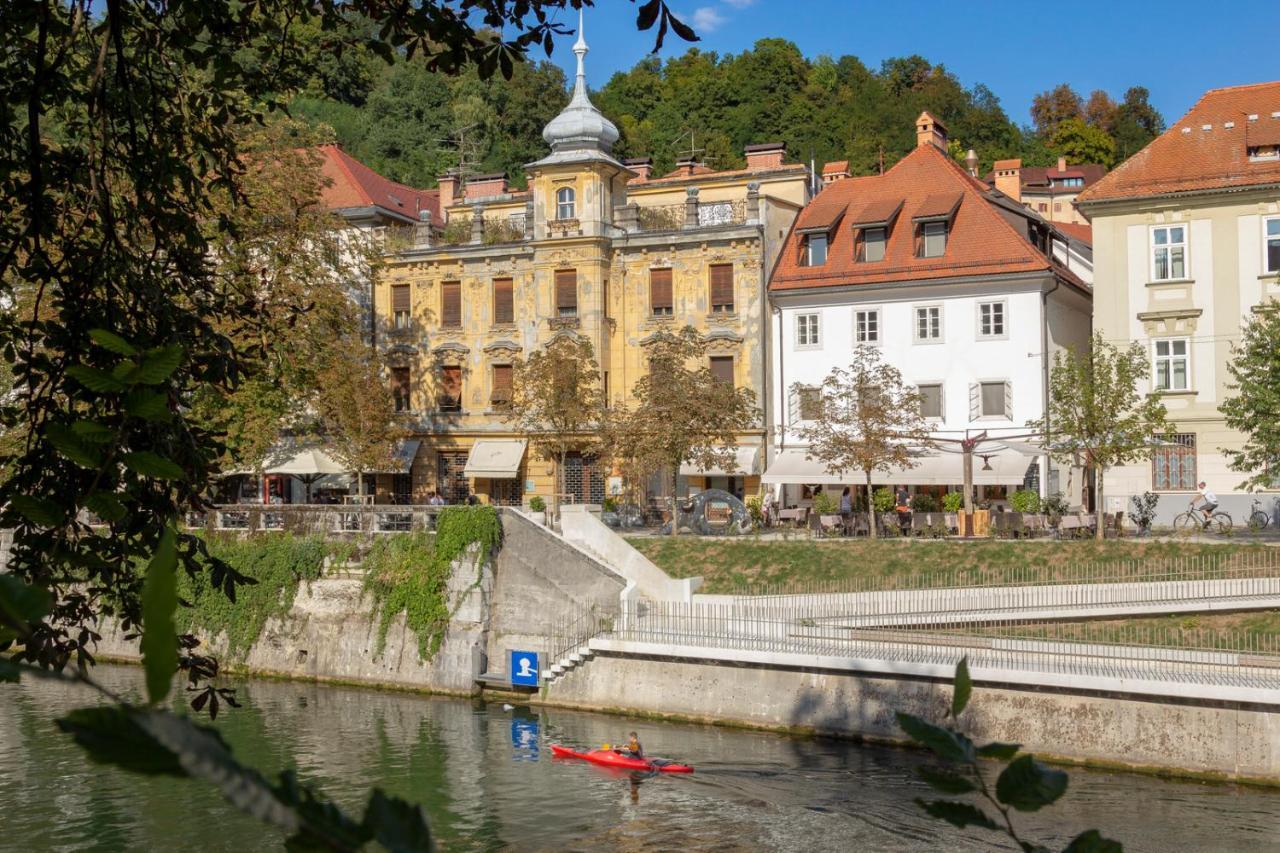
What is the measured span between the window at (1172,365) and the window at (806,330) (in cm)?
993

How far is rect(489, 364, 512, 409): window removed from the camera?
45.8 meters

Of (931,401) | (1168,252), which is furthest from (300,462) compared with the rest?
(1168,252)

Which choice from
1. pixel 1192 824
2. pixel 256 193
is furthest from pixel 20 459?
pixel 256 193

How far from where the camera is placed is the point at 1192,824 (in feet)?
62.8

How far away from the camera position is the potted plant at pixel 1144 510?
111 feet

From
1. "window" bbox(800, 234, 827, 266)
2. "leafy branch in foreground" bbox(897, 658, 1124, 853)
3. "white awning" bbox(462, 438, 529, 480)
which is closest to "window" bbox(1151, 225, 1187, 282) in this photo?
"window" bbox(800, 234, 827, 266)

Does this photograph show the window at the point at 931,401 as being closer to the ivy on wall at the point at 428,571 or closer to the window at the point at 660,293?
the window at the point at 660,293

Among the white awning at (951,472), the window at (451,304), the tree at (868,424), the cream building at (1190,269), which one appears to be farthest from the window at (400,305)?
the cream building at (1190,269)

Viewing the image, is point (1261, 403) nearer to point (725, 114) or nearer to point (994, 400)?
point (994, 400)

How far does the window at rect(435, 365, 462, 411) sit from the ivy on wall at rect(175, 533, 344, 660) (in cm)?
1348

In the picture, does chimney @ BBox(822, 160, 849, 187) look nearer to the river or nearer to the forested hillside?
the forested hillside

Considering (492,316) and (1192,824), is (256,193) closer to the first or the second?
(492,316)

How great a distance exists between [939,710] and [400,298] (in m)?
28.9

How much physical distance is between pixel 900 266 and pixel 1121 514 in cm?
1060
